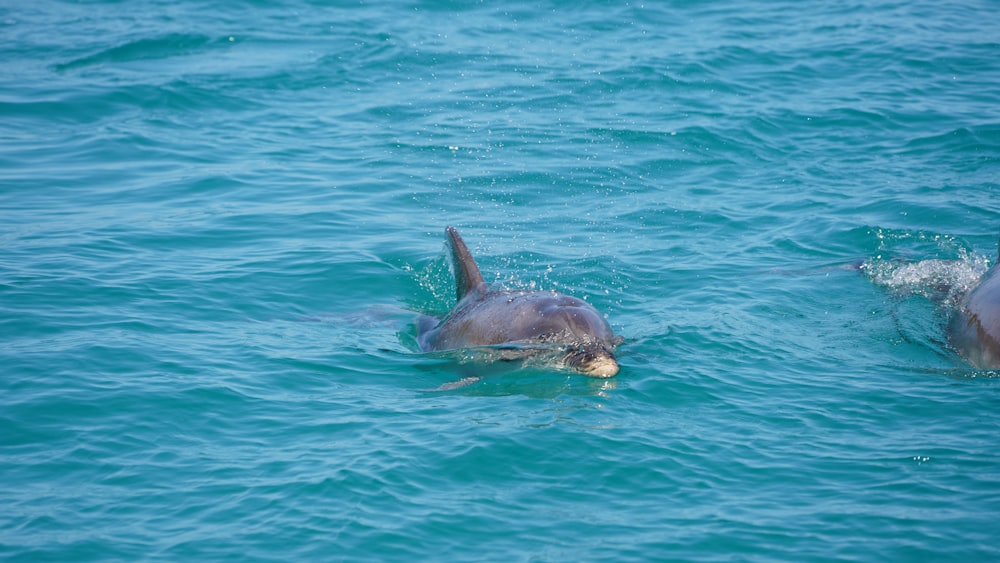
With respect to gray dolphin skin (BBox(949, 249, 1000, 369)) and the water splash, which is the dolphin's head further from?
the water splash

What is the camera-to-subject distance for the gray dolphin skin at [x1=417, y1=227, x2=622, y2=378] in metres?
11.0

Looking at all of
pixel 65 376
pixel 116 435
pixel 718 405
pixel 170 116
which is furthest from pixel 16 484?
pixel 170 116

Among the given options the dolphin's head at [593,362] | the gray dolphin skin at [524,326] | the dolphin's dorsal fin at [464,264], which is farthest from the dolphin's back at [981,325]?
the dolphin's dorsal fin at [464,264]

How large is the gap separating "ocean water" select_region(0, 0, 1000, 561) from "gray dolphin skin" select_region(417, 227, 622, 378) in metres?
0.31

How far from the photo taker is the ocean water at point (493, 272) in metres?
8.69

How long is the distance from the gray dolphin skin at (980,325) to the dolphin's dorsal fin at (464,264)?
18.2 ft

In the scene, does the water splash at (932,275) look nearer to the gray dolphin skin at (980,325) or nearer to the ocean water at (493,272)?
the ocean water at (493,272)

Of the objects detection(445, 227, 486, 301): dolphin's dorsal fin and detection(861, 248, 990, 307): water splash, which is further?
detection(861, 248, 990, 307): water splash

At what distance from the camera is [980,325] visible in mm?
11797

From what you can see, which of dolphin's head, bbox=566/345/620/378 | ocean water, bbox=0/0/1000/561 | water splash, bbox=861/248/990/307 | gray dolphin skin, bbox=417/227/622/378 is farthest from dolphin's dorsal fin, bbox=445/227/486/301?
water splash, bbox=861/248/990/307

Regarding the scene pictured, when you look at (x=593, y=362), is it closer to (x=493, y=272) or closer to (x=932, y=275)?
(x=493, y=272)

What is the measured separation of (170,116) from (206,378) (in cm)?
1216

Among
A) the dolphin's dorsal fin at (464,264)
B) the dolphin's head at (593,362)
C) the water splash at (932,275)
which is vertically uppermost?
the dolphin's dorsal fin at (464,264)

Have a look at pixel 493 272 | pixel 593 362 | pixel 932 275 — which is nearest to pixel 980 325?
pixel 932 275
